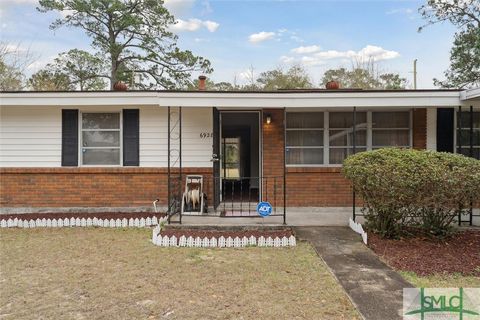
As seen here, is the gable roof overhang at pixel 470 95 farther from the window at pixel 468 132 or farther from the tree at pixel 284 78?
the tree at pixel 284 78

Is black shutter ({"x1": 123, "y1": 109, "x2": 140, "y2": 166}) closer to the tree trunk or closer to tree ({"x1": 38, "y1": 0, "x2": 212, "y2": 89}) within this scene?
tree ({"x1": 38, "y1": 0, "x2": 212, "y2": 89})

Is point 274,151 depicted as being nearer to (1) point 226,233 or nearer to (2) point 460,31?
(1) point 226,233

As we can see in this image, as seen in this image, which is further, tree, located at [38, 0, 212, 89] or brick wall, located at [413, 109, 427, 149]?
tree, located at [38, 0, 212, 89]

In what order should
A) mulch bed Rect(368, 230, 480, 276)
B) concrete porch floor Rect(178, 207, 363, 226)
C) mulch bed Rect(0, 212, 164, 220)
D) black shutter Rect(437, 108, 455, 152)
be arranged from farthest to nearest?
A: black shutter Rect(437, 108, 455, 152) → mulch bed Rect(0, 212, 164, 220) → concrete porch floor Rect(178, 207, 363, 226) → mulch bed Rect(368, 230, 480, 276)

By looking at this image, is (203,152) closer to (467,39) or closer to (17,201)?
(17,201)

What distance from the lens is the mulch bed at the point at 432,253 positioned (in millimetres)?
4684

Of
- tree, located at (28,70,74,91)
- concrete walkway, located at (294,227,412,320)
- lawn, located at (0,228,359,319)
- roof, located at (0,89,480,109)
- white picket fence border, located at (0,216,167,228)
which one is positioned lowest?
lawn, located at (0,228,359,319)

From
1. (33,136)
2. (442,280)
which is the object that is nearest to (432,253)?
Answer: (442,280)

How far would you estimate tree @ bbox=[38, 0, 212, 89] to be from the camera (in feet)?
59.7

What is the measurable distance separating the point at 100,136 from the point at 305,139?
4941 millimetres

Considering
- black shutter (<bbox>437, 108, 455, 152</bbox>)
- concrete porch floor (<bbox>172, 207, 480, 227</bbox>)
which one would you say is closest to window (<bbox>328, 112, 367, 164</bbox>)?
concrete porch floor (<bbox>172, 207, 480, 227</bbox>)

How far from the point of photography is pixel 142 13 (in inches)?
758

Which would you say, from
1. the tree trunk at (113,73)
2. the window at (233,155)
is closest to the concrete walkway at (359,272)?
the window at (233,155)

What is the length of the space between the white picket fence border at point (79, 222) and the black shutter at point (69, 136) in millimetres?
1471
